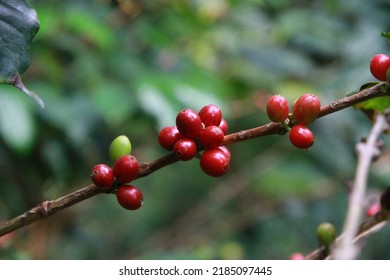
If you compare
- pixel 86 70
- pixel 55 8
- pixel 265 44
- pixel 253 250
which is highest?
pixel 265 44

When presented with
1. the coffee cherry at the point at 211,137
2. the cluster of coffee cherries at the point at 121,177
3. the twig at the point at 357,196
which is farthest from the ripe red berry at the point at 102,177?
the twig at the point at 357,196

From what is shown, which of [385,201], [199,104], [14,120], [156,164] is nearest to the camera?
[156,164]

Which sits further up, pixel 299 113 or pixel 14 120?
pixel 14 120

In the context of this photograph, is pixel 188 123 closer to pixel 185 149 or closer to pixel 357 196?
pixel 185 149

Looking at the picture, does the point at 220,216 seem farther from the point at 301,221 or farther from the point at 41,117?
the point at 41,117

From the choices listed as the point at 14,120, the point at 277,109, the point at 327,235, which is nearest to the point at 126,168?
the point at 277,109
